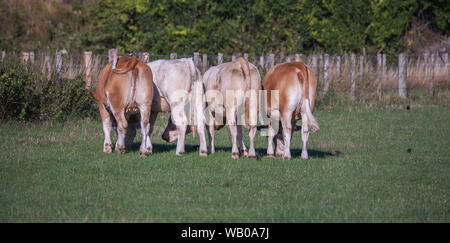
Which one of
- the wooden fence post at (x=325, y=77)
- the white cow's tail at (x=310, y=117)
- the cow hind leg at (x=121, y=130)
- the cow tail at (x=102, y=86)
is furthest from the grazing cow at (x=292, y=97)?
the wooden fence post at (x=325, y=77)

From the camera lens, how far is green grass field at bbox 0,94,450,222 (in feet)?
24.3

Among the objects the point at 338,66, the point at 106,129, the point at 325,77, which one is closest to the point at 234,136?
the point at 106,129

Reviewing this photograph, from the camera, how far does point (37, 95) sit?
15.5 meters

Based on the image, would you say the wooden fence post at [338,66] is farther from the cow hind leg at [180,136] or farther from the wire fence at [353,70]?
the cow hind leg at [180,136]

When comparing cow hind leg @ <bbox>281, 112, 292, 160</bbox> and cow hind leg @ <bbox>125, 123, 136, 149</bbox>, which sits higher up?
cow hind leg @ <bbox>281, 112, 292, 160</bbox>

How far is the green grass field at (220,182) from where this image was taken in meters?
7.40

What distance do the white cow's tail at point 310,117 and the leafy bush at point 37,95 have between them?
7.35 meters

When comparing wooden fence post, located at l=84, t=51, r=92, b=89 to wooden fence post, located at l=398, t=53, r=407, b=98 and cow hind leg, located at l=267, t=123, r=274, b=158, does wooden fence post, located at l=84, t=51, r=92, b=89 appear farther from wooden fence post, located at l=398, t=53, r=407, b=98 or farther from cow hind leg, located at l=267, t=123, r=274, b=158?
wooden fence post, located at l=398, t=53, r=407, b=98

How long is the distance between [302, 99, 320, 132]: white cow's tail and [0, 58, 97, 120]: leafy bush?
24.1 feet

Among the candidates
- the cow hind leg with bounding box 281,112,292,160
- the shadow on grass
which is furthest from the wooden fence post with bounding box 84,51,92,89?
the cow hind leg with bounding box 281,112,292,160

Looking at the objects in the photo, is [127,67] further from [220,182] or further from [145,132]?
[220,182]

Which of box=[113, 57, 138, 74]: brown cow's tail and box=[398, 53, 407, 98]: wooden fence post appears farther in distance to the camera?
box=[398, 53, 407, 98]: wooden fence post

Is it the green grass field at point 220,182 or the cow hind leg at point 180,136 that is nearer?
the green grass field at point 220,182

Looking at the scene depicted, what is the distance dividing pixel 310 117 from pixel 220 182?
2271mm
